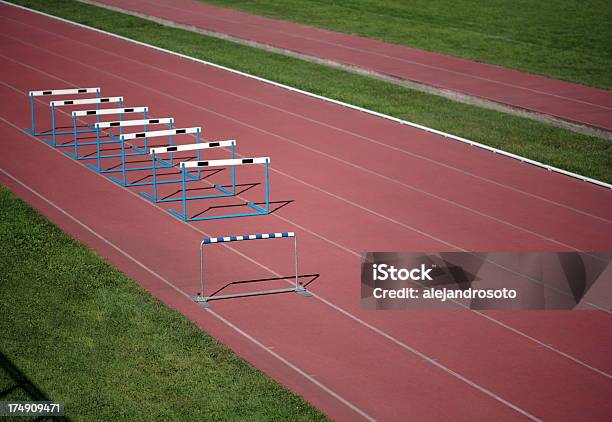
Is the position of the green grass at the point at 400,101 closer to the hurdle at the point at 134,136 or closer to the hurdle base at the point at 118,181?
the hurdle at the point at 134,136

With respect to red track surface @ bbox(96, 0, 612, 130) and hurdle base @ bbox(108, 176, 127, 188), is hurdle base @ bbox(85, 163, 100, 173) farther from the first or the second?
red track surface @ bbox(96, 0, 612, 130)

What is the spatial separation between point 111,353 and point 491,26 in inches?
910

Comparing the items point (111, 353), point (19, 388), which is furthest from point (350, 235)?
point (19, 388)

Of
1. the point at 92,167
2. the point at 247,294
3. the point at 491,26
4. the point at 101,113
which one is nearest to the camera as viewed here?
the point at 247,294

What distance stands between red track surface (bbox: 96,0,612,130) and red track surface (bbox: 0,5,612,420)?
3.30 m

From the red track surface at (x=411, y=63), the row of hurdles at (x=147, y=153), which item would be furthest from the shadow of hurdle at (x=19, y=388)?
the red track surface at (x=411, y=63)

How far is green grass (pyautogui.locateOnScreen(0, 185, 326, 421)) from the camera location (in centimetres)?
943

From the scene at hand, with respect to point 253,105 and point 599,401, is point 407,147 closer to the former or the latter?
point 253,105

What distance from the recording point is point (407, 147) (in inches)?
743

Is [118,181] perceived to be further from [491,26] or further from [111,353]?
[491,26]

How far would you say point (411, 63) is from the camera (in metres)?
26.2

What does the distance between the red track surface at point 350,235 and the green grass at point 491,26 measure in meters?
6.87

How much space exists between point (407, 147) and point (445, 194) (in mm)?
2838

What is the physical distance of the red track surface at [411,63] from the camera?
869 inches
